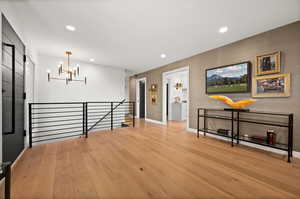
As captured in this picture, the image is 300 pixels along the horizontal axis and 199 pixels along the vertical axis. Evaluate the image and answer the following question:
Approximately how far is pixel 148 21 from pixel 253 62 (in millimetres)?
2502

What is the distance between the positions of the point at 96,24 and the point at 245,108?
3711mm

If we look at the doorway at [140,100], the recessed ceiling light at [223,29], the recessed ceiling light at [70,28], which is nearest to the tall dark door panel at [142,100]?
the doorway at [140,100]

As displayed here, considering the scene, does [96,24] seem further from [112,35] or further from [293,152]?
[293,152]

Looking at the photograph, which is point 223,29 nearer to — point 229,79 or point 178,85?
point 229,79

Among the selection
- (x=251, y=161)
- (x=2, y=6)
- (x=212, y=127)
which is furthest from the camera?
(x=212, y=127)

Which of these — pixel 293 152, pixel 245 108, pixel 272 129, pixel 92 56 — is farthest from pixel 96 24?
pixel 293 152

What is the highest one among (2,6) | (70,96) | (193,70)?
(2,6)

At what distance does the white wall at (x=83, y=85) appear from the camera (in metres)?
4.37

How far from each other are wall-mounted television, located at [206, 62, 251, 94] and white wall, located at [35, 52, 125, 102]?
3.96 meters

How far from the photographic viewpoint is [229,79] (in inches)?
127

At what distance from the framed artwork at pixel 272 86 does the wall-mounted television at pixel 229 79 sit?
0.15m

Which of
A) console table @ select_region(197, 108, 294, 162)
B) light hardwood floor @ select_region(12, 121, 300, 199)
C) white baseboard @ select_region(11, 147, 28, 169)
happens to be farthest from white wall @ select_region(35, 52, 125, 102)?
console table @ select_region(197, 108, 294, 162)

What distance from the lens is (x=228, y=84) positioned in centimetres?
327

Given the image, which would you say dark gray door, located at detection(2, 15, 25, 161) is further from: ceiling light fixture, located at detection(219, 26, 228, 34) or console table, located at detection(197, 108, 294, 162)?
console table, located at detection(197, 108, 294, 162)
